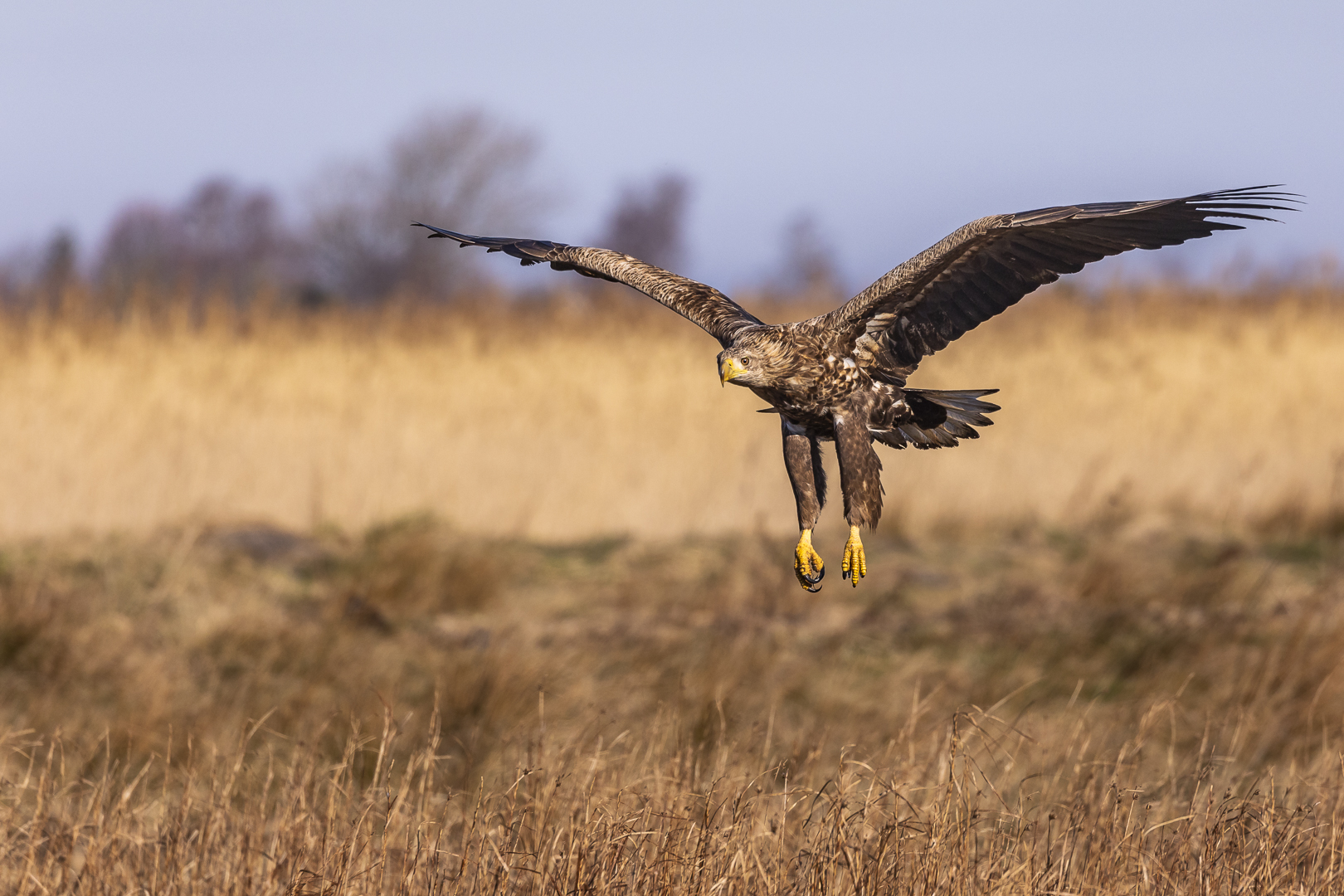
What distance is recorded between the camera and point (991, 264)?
132 inches

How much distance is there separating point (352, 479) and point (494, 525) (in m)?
1.23

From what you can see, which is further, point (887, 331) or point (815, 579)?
point (887, 331)

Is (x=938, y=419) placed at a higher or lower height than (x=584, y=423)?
higher

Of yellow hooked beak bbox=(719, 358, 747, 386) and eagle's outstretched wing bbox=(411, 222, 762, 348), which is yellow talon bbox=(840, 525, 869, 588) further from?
eagle's outstretched wing bbox=(411, 222, 762, 348)

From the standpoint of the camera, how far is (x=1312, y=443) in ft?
43.0

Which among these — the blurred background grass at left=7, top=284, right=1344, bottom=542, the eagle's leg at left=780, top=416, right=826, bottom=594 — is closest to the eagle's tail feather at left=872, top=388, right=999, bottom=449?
the eagle's leg at left=780, top=416, right=826, bottom=594

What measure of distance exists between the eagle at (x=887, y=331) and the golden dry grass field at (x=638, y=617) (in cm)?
134

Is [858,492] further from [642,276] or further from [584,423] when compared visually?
[584,423]

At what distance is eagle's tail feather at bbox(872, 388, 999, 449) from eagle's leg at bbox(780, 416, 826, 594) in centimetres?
21

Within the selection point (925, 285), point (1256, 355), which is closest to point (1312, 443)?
point (1256, 355)


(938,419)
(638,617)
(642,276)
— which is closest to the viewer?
(938,419)

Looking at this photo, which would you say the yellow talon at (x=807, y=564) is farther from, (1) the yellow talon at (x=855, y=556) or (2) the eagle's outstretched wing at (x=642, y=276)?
(2) the eagle's outstretched wing at (x=642, y=276)

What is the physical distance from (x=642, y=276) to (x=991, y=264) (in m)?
0.82

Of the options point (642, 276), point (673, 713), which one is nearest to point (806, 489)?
point (642, 276)
